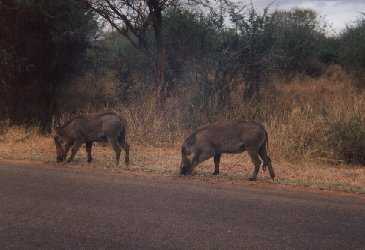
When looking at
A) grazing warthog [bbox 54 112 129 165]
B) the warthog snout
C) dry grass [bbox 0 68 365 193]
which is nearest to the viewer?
the warthog snout

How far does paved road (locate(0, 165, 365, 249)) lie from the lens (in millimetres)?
5355

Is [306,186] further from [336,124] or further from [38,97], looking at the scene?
[38,97]

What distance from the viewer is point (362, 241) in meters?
5.46

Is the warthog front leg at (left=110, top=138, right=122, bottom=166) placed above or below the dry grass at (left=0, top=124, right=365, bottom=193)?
above

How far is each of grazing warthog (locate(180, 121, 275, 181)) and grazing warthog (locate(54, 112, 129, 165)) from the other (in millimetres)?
1557

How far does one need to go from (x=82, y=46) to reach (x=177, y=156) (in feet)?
25.6

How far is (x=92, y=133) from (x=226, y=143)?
10.2 ft

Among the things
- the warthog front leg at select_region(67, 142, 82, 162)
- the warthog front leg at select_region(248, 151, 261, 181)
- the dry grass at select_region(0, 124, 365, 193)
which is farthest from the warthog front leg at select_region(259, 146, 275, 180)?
the warthog front leg at select_region(67, 142, 82, 162)

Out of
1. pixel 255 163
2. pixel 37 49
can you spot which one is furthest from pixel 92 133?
pixel 37 49

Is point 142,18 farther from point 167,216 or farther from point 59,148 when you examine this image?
point 167,216

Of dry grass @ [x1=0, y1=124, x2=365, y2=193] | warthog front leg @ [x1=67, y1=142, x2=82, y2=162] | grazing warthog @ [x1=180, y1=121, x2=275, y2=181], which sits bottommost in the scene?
dry grass @ [x1=0, y1=124, x2=365, y2=193]

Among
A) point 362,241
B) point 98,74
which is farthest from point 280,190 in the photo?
point 98,74

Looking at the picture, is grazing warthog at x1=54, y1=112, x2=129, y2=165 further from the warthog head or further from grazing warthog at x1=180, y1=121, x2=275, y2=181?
grazing warthog at x1=180, y1=121, x2=275, y2=181

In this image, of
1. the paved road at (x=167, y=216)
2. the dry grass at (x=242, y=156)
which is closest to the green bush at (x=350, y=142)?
the dry grass at (x=242, y=156)
